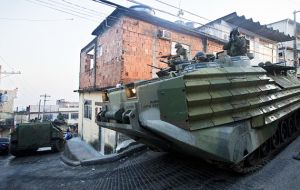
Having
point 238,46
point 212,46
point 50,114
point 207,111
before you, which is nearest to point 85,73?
point 212,46

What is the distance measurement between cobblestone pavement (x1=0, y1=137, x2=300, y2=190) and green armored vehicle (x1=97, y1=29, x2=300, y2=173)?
27 cm

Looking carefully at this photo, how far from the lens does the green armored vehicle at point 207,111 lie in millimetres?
3424

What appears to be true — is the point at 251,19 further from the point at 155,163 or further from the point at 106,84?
the point at 155,163

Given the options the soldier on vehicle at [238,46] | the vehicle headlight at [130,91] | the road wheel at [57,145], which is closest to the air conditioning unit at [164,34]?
the road wheel at [57,145]

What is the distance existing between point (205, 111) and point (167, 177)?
1582 mm

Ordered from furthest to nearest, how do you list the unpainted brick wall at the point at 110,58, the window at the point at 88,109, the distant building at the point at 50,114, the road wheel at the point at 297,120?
the distant building at the point at 50,114 < the window at the point at 88,109 < the unpainted brick wall at the point at 110,58 < the road wheel at the point at 297,120

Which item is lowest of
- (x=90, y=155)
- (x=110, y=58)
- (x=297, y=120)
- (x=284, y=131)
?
(x=90, y=155)

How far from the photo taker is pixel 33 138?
1225 cm

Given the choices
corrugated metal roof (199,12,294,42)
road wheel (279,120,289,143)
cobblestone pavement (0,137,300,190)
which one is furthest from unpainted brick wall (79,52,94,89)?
road wheel (279,120,289,143)

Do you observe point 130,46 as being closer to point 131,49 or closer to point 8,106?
point 131,49

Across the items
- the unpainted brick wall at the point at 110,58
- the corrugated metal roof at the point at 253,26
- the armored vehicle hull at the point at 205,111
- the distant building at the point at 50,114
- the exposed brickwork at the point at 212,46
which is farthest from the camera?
the distant building at the point at 50,114

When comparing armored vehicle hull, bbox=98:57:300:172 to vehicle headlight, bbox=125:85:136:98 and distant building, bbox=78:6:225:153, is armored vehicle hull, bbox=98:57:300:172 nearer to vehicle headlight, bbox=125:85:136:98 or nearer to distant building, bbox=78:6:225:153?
vehicle headlight, bbox=125:85:136:98

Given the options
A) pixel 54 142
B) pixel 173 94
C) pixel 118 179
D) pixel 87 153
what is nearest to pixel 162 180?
pixel 118 179

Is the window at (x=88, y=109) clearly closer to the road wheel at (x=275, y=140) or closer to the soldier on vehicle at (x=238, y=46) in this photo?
the soldier on vehicle at (x=238, y=46)
